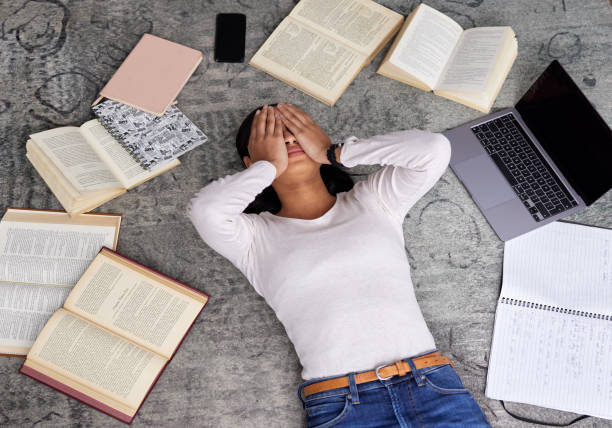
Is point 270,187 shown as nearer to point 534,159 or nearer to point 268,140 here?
point 268,140

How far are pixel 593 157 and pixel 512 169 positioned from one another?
231 millimetres

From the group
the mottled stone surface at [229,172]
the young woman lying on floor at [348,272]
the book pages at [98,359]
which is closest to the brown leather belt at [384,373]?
the young woman lying on floor at [348,272]

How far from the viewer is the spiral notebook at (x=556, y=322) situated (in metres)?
1.40

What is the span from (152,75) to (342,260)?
0.98 m

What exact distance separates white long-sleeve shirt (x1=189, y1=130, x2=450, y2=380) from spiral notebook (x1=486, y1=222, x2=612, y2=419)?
1.10 ft

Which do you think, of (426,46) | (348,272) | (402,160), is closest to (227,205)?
(348,272)

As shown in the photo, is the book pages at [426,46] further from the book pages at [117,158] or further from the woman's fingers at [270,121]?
the book pages at [117,158]

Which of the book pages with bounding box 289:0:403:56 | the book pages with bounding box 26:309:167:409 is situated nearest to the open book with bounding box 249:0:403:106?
the book pages with bounding box 289:0:403:56

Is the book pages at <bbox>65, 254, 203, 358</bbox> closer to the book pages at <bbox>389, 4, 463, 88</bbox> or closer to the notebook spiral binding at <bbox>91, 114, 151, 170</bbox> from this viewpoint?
the notebook spiral binding at <bbox>91, 114, 151, 170</bbox>

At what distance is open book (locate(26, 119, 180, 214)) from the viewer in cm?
150

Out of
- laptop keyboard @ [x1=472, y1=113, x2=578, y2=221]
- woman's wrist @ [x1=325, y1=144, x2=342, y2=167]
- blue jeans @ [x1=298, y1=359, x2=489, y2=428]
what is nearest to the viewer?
blue jeans @ [x1=298, y1=359, x2=489, y2=428]

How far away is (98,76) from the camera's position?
1.69 metres

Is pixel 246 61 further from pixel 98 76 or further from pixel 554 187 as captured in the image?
pixel 554 187

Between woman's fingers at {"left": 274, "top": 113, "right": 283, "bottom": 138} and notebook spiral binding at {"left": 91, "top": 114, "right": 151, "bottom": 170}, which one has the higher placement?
woman's fingers at {"left": 274, "top": 113, "right": 283, "bottom": 138}
